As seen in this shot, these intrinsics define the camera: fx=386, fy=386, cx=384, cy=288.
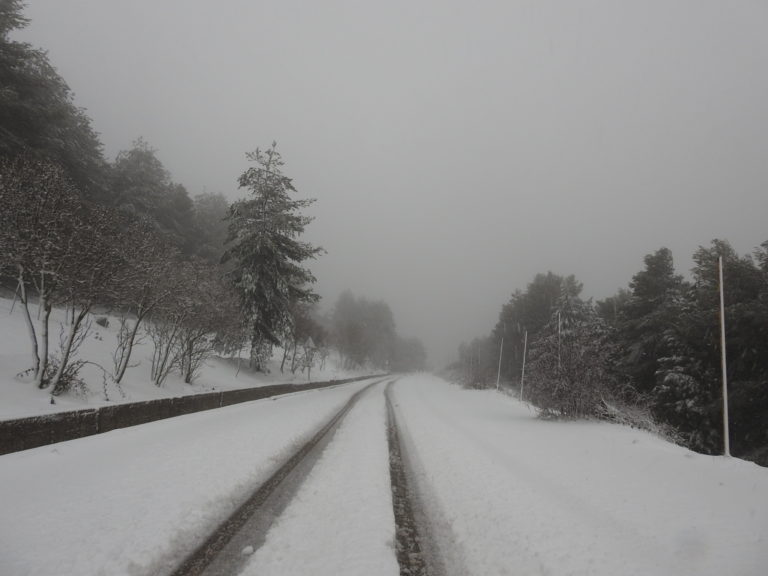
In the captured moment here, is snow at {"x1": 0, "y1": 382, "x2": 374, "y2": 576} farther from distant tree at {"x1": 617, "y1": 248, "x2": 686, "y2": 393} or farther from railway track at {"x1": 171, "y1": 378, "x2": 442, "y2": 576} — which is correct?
distant tree at {"x1": 617, "y1": 248, "x2": 686, "y2": 393}

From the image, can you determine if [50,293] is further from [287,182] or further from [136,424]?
[287,182]

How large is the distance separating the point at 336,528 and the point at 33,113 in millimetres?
27444

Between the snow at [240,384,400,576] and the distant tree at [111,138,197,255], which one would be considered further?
the distant tree at [111,138,197,255]

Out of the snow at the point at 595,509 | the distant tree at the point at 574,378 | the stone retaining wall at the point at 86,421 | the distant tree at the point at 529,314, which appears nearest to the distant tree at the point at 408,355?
the distant tree at the point at 529,314

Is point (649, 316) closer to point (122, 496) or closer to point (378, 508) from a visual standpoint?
point (378, 508)

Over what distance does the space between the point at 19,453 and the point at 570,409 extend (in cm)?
1306

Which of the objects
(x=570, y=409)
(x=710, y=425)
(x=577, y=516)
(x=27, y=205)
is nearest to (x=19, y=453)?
(x=27, y=205)

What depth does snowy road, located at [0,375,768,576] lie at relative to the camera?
3.29 m

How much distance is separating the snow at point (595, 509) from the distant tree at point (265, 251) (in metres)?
17.5

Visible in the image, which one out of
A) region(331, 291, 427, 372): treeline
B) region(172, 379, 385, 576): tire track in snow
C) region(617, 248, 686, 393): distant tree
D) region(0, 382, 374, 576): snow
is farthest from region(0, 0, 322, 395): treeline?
region(331, 291, 427, 372): treeline

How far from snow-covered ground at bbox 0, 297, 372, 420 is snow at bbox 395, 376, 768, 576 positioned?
6.91m

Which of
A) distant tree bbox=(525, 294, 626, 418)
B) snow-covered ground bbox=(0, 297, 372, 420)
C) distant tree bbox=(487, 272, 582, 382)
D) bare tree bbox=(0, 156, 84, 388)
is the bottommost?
snow-covered ground bbox=(0, 297, 372, 420)

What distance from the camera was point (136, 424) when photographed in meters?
8.76

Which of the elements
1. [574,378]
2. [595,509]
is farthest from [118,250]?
[574,378]
